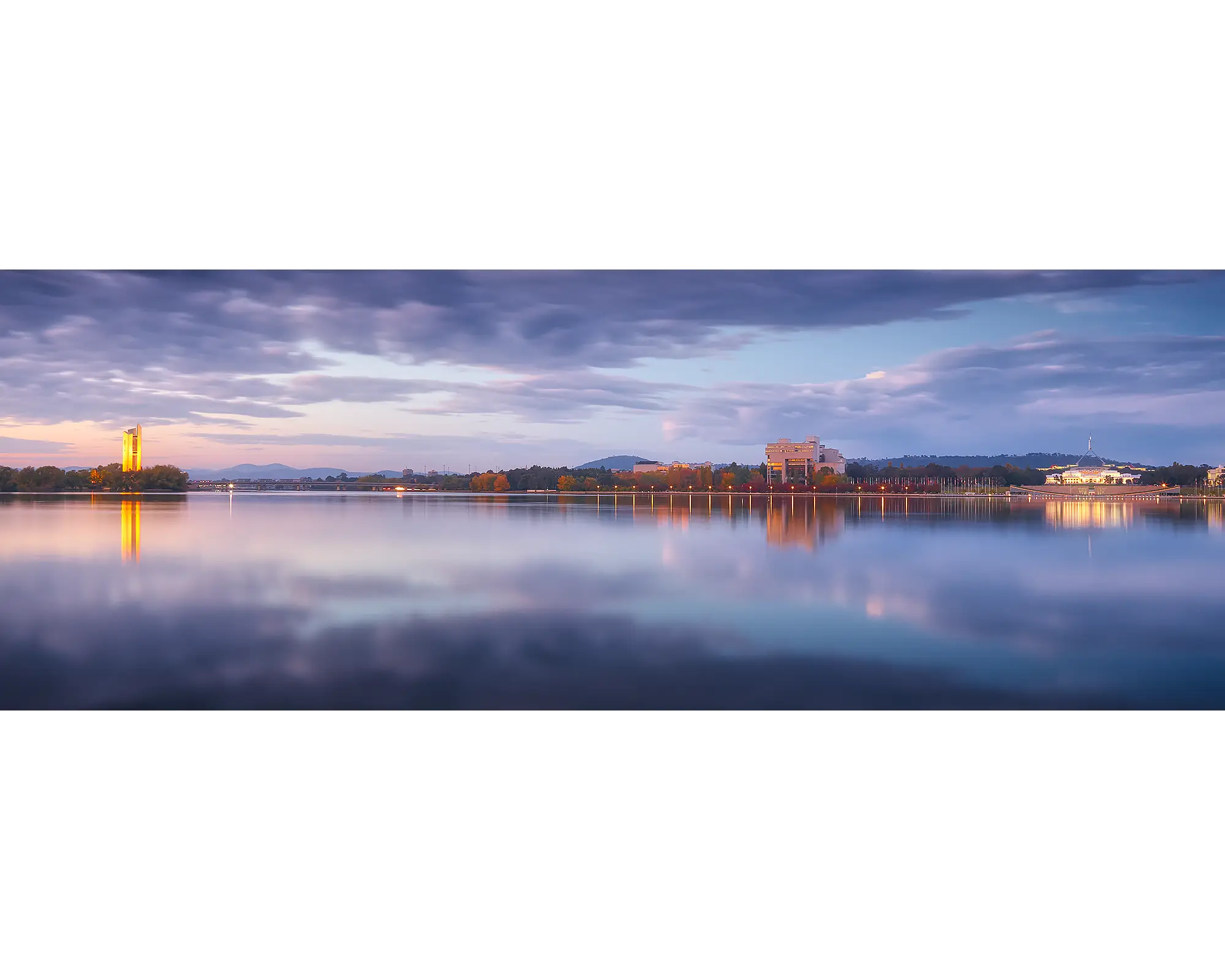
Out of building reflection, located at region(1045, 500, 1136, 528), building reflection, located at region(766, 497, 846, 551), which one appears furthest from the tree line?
building reflection, located at region(1045, 500, 1136, 528)

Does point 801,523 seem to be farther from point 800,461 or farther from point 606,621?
point 606,621

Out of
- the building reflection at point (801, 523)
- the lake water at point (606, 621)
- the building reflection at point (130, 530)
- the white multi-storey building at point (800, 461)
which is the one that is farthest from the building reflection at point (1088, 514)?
the building reflection at point (130, 530)

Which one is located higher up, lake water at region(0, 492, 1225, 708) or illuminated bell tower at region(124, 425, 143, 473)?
illuminated bell tower at region(124, 425, 143, 473)

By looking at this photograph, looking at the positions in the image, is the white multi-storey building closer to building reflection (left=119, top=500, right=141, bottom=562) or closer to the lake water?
the lake water

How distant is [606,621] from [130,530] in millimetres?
19114

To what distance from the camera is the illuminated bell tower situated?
719 inches

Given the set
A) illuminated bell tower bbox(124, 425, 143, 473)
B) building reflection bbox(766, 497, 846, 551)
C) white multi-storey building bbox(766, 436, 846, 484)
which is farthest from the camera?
white multi-storey building bbox(766, 436, 846, 484)

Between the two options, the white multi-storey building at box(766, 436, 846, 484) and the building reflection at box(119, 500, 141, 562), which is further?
the white multi-storey building at box(766, 436, 846, 484)

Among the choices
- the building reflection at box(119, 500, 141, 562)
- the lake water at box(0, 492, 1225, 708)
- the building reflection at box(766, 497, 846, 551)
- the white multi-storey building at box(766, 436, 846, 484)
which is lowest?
the lake water at box(0, 492, 1225, 708)

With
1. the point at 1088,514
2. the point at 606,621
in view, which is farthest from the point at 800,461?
the point at 606,621

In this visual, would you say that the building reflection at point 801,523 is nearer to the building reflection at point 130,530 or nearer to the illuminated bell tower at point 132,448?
the building reflection at point 130,530

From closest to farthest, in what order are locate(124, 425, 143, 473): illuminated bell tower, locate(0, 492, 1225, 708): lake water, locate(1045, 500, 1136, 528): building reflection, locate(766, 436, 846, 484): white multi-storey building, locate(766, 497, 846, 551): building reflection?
locate(0, 492, 1225, 708): lake water → locate(124, 425, 143, 473): illuminated bell tower → locate(766, 497, 846, 551): building reflection → locate(1045, 500, 1136, 528): building reflection → locate(766, 436, 846, 484): white multi-storey building

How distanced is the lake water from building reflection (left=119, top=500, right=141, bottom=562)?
156 millimetres

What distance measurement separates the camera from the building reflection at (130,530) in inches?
695
